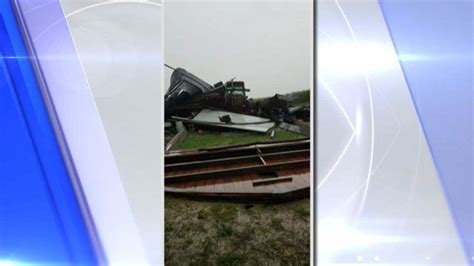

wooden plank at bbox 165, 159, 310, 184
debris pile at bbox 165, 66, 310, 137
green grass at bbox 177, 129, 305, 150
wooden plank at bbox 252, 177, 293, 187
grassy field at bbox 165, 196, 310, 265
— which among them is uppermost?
debris pile at bbox 165, 66, 310, 137

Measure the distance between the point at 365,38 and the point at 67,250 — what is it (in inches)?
71.6

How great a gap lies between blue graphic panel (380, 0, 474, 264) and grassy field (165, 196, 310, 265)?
2.44ft

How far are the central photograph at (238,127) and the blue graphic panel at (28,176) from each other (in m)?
0.52

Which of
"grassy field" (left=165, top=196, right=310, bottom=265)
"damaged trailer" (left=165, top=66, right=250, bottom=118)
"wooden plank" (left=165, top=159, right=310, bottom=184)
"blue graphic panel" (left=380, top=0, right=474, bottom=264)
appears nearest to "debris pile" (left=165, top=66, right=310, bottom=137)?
"damaged trailer" (left=165, top=66, right=250, bottom=118)

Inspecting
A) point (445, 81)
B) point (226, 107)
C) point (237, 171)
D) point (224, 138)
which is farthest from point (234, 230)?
point (445, 81)

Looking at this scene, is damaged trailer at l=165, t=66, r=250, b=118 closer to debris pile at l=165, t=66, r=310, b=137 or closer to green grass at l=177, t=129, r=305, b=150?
debris pile at l=165, t=66, r=310, b=137

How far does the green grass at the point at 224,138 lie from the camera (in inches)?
64.0

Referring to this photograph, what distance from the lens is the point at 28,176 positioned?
63.1 inches

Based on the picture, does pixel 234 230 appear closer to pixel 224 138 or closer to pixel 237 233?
pixel 237 233

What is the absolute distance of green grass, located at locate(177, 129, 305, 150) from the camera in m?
Result: 1.63

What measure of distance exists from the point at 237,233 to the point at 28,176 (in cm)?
107

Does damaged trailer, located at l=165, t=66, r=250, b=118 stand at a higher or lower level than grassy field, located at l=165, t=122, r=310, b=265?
higher

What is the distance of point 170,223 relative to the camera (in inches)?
63.9

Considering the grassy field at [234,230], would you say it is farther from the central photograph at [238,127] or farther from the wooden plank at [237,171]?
the wooden plank at [237,171]
